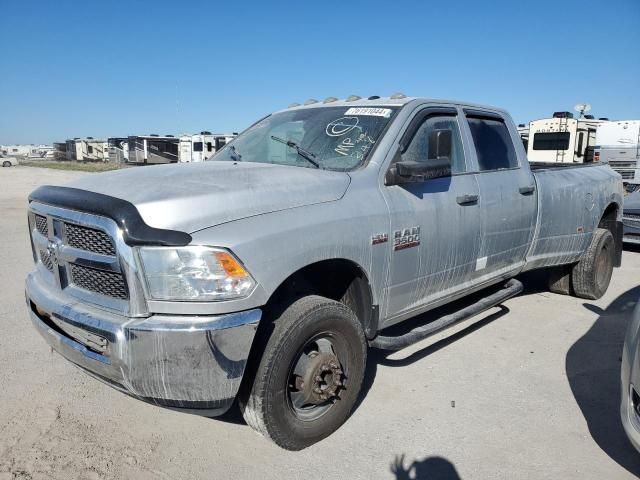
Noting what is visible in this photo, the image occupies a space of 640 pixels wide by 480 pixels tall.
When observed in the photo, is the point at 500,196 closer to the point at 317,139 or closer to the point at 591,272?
the point at 317,139

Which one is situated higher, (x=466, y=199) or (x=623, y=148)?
(x=623, y=148)

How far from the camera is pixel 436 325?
12.0 ft

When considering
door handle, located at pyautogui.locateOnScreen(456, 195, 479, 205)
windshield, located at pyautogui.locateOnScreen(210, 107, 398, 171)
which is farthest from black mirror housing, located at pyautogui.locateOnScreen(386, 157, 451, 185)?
door handle, located at pyautogui.locateOnScreen(456, 195, 479, 205)

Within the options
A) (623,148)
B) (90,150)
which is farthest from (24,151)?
(623,148)

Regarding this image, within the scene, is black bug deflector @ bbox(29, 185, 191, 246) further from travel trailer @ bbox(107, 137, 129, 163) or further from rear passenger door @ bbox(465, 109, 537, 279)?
travel trailer @ bbox(107, 137, 129, 163)

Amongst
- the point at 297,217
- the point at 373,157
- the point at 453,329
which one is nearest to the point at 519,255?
the point at 453,329

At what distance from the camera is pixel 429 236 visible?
3.38 meters

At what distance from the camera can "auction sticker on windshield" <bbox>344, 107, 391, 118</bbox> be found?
3.55 m

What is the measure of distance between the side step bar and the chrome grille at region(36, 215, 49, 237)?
80.9 inches

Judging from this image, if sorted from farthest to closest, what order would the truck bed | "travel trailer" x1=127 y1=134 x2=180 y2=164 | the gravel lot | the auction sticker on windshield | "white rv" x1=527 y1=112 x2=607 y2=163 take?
"travel trailer" x1=127 y1=134 x2=180 y2=164, "white rv" x1=527 y1=112 x2=607 y2=163, the truck bed, the auction sticker on windshield, the gravel lot

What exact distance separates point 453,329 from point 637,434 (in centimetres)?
234

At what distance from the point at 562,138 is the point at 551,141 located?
45cm

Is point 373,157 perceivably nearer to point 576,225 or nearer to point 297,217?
point 297,217

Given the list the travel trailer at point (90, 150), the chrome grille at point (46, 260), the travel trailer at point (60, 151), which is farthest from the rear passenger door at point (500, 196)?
the travel trailer at point (60, 151)
